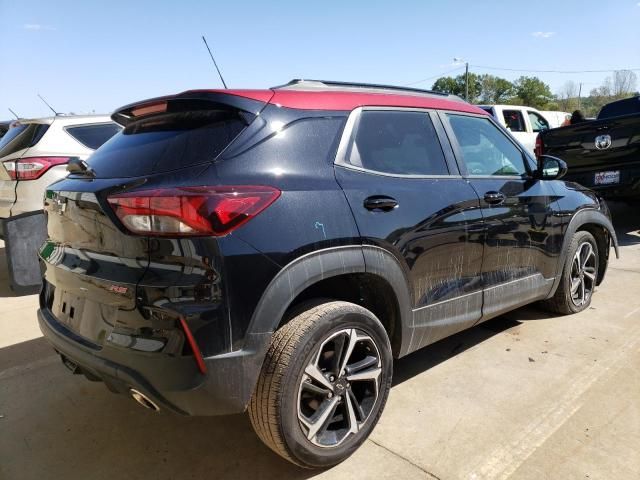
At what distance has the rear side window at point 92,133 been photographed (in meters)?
5.71

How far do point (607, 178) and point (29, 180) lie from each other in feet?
23.4

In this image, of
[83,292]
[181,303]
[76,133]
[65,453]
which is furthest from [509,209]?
[76,133]

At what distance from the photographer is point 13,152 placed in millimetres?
5445

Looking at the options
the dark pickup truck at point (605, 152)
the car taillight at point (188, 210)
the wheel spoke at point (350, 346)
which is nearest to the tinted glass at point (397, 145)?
the car taillight at point (188, 210)

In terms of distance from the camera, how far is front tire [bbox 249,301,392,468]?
6.92ft

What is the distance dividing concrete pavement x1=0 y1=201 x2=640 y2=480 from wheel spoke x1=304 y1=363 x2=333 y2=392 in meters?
0.44

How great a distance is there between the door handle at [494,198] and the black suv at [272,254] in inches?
1.4

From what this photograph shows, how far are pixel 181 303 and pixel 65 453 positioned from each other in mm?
1303

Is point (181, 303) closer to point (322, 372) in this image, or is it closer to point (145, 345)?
point (145, 345)

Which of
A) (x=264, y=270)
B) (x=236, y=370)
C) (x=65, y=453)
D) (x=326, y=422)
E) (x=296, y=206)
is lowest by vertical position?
(x=65, y=453)

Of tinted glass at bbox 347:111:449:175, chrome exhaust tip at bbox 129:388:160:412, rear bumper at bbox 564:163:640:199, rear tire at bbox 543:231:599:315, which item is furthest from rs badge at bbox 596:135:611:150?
chrome exhaust tip at bbox 129:388:160:412

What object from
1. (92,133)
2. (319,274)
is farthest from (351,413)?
(92,133)

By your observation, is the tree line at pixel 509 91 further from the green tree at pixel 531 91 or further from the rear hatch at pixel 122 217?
the rear hatch at pixel 122 217

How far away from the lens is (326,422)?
91.3 inches
